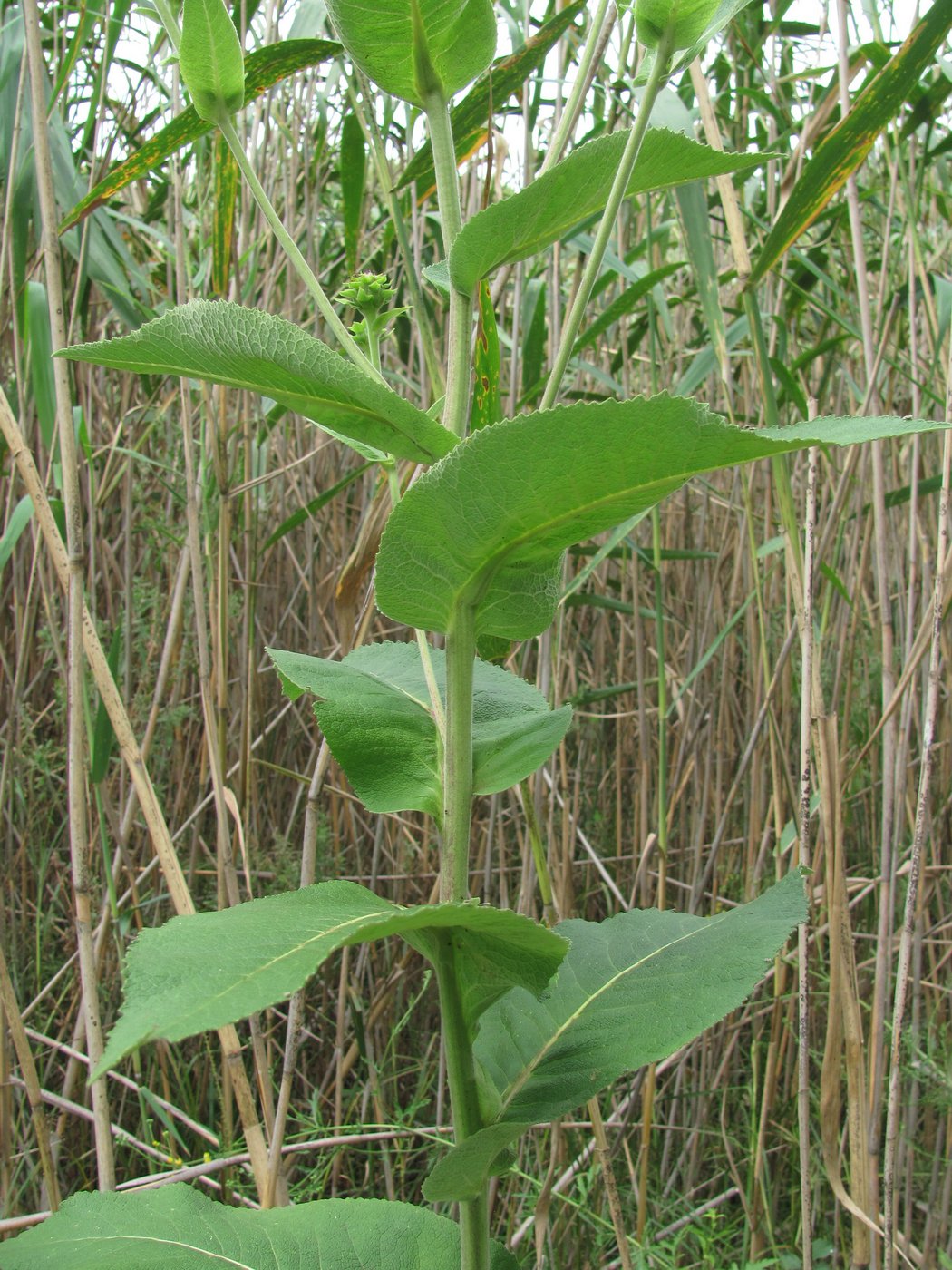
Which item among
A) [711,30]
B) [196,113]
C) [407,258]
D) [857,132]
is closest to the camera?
[711,30]

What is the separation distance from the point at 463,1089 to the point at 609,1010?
10cm

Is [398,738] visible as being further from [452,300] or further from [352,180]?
[352,180]

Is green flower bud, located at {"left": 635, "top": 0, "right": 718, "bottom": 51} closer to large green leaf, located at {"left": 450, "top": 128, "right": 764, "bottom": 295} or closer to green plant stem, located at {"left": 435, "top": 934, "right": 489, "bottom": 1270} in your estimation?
large green leaf, located at {"left": 450, "top": 128, "right": 764, "bottom": 295}

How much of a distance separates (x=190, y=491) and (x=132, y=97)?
2.61ft

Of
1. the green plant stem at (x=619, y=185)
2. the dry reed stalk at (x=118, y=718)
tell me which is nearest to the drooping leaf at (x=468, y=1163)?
the green plant stem at (x=619, y=185)

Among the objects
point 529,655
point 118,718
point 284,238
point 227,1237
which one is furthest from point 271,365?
point 529,655

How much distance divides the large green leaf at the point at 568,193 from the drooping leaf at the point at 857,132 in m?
0.40

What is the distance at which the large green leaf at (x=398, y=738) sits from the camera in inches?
23.0

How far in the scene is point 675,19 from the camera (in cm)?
50

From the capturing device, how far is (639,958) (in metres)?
0.66

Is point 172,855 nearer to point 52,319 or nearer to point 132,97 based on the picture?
point 52,319

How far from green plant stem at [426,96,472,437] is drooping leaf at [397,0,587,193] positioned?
11.9 inches

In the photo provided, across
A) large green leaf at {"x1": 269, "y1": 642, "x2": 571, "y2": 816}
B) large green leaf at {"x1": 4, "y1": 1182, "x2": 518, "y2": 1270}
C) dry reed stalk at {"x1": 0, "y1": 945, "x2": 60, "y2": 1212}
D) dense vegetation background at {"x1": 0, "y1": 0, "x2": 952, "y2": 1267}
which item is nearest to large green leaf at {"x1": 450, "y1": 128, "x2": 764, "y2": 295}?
large green leaf at {"x1": 269, "y1": 642, "x2": 571, "y2": 816}

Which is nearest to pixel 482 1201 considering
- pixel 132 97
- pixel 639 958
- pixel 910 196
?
pixel 639 958
